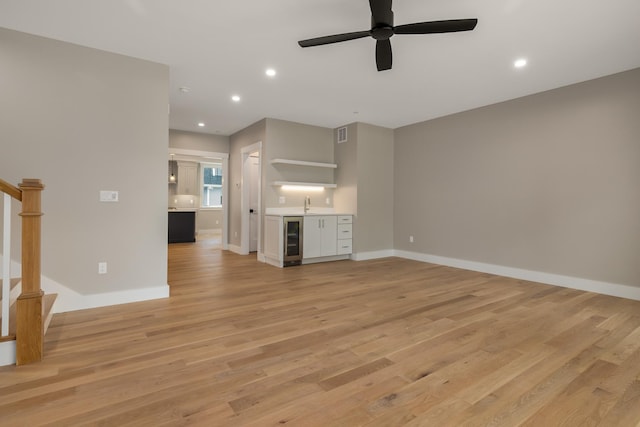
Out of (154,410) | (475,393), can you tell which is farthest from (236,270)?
(475,393)

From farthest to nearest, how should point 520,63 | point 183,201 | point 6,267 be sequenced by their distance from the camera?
point 183,201
point 520,63
point 6,267

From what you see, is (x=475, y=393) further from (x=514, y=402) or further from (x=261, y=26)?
(x=261, y=26)

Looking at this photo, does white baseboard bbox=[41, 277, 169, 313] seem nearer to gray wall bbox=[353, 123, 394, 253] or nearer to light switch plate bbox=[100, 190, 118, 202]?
light switch plate bbox=[100, 190, 118, 202]

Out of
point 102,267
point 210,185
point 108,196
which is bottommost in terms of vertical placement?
point 102,267

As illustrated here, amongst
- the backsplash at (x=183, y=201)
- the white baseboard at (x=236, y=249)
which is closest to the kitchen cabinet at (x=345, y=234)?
the white baseboard at (x=236, y=249)

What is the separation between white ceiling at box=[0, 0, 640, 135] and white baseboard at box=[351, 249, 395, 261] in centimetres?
293

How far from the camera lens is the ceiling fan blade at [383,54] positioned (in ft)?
8.75

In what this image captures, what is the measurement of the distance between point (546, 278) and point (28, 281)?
574 cm

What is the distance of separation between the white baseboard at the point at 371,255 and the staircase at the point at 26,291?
4.85 metres

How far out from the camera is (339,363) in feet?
7.09

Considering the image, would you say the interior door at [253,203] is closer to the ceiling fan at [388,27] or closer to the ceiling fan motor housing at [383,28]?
the ceiling fan at [388,27]

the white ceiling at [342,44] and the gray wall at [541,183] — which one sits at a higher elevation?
the white ceiling at [342,44]

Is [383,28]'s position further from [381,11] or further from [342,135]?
[342,135]

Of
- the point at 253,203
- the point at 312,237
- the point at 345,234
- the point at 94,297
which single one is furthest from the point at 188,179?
the point at 94,297
